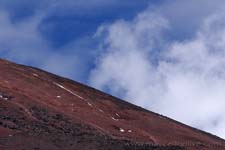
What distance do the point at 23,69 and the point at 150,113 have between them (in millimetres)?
17906

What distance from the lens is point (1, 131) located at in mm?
63625

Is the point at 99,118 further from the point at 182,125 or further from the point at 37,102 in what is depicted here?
the point at 182,125

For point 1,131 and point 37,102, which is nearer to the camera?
point 1,131

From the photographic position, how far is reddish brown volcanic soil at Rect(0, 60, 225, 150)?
6394cm

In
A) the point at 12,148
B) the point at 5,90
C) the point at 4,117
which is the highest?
the point at 5,90

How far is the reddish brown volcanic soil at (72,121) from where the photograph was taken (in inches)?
2517

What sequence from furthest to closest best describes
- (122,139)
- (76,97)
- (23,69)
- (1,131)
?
1. (23,69)
2. (76,97)
3. (122,139)
4. (1,131)

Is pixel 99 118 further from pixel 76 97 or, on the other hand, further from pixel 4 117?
pixel 4 117

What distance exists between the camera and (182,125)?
96.4 meters

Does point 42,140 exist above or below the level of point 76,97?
below

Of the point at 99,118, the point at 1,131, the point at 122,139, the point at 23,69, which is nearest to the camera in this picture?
the point at 1,131

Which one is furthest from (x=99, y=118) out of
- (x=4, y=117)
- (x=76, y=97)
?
(x=4, y=117)

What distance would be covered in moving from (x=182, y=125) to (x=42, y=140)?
3737 cm

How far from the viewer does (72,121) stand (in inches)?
2908
